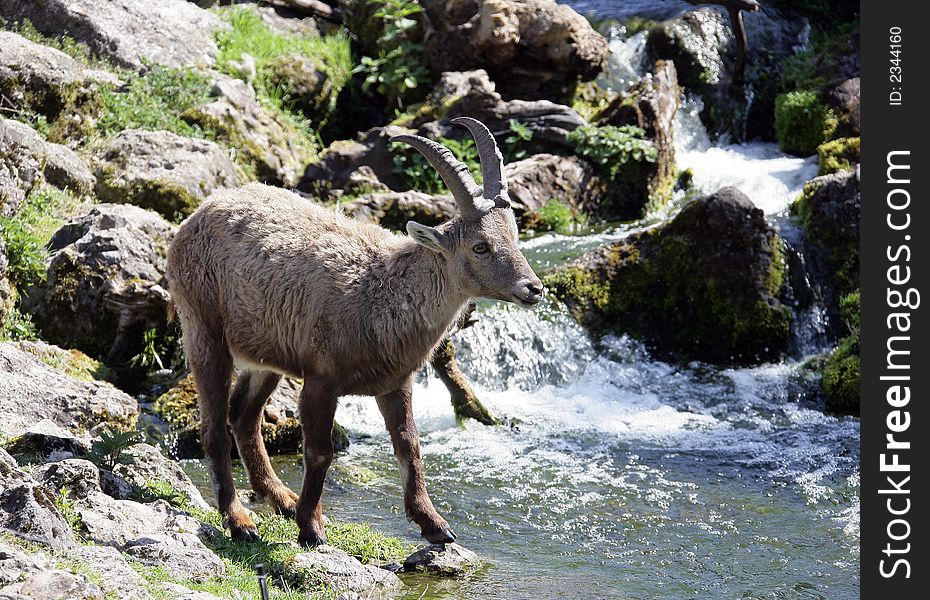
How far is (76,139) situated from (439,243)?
9.66 metres

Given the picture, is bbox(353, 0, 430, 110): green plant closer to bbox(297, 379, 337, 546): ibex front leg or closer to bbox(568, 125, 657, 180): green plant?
bbox(568, 125, 657, 180): green plant

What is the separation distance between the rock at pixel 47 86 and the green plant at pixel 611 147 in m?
8.06

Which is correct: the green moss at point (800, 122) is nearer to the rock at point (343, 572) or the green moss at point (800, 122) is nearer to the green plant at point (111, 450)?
the rock at point (343, 572)

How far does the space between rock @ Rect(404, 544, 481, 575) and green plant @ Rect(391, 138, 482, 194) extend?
35.2 ft

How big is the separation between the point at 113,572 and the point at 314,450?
2372 mm

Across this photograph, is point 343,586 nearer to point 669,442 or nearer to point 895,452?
point 895,452

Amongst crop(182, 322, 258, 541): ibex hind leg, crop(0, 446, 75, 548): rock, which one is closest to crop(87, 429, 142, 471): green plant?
crop(182, 322, 258, 541): ibex hind leg

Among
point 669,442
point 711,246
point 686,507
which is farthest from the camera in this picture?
point 711,246

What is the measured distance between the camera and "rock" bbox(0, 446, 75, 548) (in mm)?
5898

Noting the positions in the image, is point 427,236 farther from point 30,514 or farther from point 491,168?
point 30,514

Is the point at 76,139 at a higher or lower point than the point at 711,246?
higher

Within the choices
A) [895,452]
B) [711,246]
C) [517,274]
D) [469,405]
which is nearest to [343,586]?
[517,274]

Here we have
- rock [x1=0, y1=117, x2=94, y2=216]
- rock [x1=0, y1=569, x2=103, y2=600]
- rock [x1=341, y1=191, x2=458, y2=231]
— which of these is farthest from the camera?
rock [x1=341, y1=191, x2=458, y2=231]

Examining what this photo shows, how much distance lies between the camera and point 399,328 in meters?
7.97
